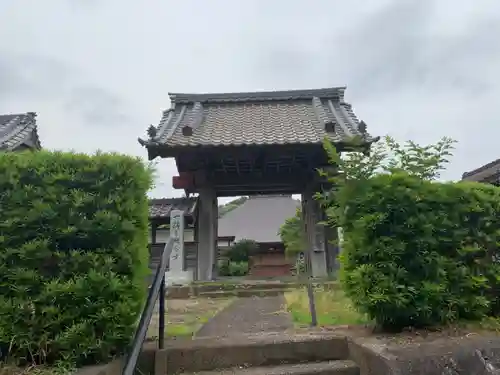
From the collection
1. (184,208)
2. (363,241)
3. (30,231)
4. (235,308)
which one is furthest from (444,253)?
(184,208)

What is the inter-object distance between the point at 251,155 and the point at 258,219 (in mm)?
13222

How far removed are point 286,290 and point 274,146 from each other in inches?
103

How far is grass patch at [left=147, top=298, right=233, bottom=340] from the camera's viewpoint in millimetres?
3506

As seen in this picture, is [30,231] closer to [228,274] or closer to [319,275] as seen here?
[319,275]

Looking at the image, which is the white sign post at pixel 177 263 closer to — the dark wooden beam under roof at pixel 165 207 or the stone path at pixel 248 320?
the stone path at pixel 248 320

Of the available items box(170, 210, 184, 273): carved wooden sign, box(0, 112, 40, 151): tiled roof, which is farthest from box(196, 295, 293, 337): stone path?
box(0, 112, 40, 151): tiled roof

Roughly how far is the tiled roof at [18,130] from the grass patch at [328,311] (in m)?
6.96

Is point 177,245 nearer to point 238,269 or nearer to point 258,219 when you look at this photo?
point 238,269

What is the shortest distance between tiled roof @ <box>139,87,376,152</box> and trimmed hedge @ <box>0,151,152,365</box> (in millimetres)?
4619

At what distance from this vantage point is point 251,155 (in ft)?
24.7

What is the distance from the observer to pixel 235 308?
5.25 meters

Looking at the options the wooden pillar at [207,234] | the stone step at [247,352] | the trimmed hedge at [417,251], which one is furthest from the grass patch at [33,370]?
the wooden pillar at [207,234]

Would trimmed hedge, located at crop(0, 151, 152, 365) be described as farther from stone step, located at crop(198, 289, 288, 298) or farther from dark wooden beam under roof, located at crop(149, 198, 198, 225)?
dark wooden beam under roof, located at crop(149, 198, 198, 225)

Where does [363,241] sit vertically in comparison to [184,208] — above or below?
below
